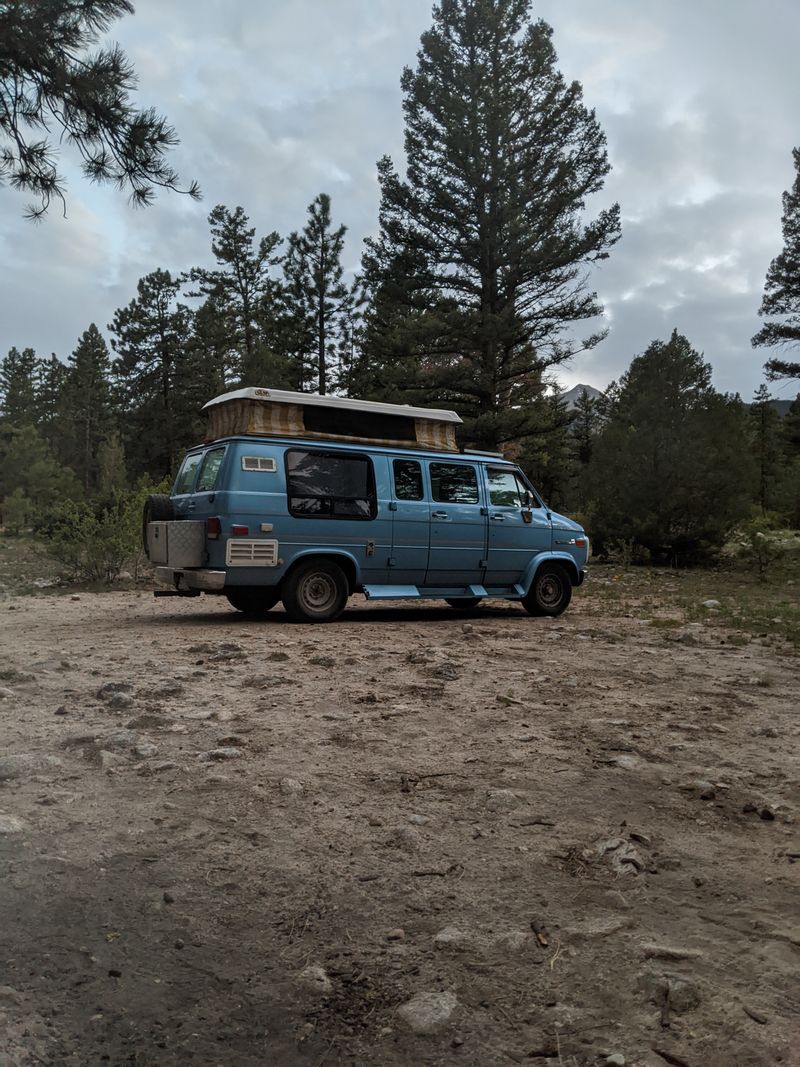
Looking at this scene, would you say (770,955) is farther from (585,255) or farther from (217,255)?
(217,255)

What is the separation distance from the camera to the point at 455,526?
10.1 m

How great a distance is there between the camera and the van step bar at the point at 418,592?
9.65 metres

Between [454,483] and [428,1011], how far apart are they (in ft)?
28.0

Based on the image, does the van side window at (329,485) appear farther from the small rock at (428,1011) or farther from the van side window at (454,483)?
the small rock at (428,1011)

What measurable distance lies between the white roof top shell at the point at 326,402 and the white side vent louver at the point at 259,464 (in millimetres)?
716

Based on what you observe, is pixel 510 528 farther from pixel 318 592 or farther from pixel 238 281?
pixel 238 281

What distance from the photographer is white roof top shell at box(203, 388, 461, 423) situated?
9.08 meters

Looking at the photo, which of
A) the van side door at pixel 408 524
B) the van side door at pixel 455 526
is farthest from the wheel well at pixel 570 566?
the van side door at pixel 408 524

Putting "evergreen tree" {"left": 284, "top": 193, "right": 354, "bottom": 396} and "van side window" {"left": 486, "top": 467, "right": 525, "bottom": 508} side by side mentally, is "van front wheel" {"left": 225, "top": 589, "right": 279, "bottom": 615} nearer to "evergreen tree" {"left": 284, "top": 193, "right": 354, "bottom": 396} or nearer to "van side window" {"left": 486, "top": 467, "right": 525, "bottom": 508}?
"van side window" {"left": 486, "top": 467, "right": 525, "bottom": 508}

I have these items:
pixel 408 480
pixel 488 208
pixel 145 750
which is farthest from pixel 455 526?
pixel 488 208

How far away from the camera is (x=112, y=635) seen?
8.05 m

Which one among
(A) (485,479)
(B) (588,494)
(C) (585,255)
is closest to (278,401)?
(A) (485,479)

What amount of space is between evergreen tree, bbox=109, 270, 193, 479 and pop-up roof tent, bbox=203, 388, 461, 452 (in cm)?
3767

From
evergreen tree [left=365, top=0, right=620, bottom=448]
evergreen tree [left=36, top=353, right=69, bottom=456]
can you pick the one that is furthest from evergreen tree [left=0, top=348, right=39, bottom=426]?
evergreen tree [left=365, top=0, right=620, bottom=448]
